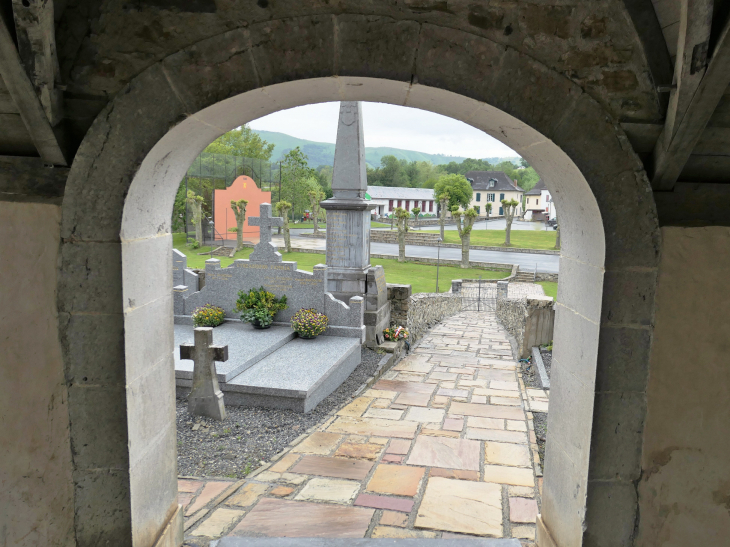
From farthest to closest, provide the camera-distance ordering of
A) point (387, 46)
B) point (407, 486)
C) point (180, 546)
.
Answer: point (407, 486) < point (180, 546) < point (387, 46)

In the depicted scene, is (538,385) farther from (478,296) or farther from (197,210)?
(197,210)

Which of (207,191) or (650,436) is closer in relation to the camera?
(650,436)

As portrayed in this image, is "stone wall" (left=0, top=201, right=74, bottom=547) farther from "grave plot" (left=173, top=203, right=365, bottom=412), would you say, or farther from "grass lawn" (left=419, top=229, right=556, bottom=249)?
"grass lawn" (left=419, top=229, right=556, bottom=249)

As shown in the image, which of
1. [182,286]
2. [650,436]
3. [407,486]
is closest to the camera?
[650,436]

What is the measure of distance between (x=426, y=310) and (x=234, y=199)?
65.7 ft

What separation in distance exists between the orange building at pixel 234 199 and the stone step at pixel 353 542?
91.5 feet

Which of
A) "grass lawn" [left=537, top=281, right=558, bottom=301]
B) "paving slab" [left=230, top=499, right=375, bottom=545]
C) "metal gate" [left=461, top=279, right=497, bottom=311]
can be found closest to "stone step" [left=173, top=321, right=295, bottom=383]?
"paving slab" [left=230, top=499, right=375, bottom=545]

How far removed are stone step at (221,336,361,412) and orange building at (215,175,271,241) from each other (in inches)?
914

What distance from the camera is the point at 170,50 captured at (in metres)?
2.36

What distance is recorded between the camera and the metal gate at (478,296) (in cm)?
1844

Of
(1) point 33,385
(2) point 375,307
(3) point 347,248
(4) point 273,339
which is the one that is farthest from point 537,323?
(1) point 33,385

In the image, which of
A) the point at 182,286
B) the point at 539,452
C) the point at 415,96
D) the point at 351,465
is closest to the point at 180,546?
the point at 351,465

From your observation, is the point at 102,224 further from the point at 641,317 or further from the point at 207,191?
the point at 207,191

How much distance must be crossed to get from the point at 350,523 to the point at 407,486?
72 centimetres
